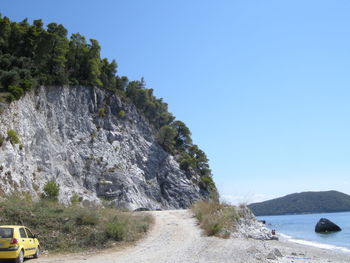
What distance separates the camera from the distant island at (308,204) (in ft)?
520

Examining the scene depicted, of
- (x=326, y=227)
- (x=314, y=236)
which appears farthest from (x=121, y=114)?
(x=326, y=227)

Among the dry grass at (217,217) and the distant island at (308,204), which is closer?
the dry grass at (217,217)

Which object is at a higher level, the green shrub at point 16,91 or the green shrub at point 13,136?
the green shrub at point 16,91

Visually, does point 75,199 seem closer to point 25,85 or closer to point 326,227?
point 25,85

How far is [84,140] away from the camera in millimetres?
40594

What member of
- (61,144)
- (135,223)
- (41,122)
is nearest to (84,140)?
(61,144)

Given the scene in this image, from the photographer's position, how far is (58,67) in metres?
40.9

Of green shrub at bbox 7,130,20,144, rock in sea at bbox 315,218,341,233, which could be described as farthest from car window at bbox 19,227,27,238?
rock in sea at bbox 315,218,341,233

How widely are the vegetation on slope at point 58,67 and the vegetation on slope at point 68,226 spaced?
14.7 meters

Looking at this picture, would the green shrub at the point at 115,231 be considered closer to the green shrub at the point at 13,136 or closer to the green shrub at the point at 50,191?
the green shrub at the point at 50,191

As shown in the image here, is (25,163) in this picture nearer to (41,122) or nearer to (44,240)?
(41,122)

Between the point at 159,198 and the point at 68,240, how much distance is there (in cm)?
3137

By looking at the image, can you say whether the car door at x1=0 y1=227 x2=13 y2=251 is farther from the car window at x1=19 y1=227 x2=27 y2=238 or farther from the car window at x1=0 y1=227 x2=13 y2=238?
the car window at x1=19 y1=227 x2=27 y2=238

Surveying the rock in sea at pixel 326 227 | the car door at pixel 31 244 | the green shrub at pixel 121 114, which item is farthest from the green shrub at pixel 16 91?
the rock in sea at pixel 326 227
